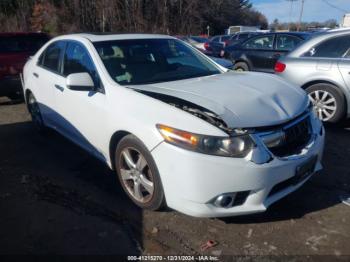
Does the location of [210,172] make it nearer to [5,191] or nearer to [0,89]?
[5,191]

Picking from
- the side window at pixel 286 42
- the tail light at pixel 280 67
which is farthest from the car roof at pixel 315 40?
the side window at pixel 286 42

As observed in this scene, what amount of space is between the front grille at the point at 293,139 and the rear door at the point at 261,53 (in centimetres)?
652

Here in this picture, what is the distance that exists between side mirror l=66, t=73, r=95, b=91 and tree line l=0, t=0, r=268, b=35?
20.8 m

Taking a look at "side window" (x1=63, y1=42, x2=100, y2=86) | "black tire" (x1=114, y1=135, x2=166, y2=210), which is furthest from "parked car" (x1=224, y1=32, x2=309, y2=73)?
"black tire" (x1=114, y1=135, x2=166, y2=210)

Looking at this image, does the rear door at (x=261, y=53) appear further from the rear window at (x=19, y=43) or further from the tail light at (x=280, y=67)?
the rear window at (x=19, y=43)

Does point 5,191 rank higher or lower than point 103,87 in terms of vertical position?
lower

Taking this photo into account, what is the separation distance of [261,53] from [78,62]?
678 cm

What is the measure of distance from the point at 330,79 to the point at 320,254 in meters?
3.49

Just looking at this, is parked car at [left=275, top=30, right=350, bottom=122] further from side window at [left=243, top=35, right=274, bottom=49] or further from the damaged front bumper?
side window at [left=243, top=35, right=274, bottom=49]

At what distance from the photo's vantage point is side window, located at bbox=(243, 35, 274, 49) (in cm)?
959

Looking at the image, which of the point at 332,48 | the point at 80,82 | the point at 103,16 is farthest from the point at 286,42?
the point at 103,16

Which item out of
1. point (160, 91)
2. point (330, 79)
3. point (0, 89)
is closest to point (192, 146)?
point (160, 91)

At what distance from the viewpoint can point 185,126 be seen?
262 cm

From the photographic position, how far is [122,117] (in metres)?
3.10
